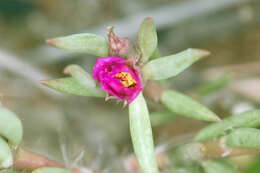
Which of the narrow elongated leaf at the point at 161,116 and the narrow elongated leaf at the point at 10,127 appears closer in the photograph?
the narrow elongated leaf at the point at 10,127

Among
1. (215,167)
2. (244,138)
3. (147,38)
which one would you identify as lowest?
(215,167)

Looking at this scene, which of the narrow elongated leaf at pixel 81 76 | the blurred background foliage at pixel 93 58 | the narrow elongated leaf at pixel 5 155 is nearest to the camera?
the narrow elongated leaf at pixel 5 155

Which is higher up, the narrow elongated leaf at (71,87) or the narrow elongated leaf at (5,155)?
the narrow elongated leaf at (71,87)

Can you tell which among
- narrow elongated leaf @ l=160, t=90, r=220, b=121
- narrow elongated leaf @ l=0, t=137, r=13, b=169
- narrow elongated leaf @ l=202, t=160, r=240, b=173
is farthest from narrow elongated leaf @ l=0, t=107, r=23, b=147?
narrow elongated leaf @ l=202, t=160, r=240, b=173

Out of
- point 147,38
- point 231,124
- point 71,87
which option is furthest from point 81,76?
point 231,124

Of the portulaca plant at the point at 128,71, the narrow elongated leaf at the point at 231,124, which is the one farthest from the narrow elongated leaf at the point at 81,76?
the narrow elongated leaf at the point at 231,124

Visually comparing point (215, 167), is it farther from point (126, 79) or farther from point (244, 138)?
point (126, 79)

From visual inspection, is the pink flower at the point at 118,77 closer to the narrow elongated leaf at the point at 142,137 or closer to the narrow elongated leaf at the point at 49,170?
the narrow elongated leaf at the point at 142,137
